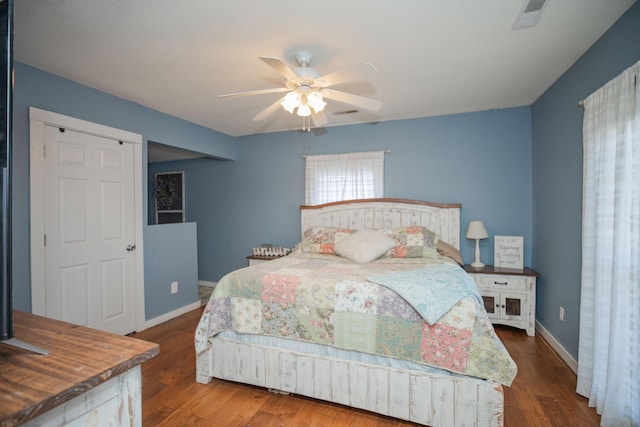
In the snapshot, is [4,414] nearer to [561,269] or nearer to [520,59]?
[520,59]

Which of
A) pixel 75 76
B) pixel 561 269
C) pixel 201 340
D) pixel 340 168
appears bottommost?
pixel 201 340

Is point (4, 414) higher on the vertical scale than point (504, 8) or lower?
lower

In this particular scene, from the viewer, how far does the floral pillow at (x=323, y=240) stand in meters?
3.52

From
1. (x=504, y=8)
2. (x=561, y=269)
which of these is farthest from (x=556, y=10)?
(x=561, y=269)

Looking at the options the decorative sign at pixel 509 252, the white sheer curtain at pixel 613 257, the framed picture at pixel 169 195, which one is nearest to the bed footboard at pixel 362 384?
the white sheer curtain at pixel 613 257

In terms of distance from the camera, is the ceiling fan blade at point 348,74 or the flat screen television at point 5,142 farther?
the ceiling fan blade at point 348,74

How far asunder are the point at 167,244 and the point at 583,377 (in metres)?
4.15

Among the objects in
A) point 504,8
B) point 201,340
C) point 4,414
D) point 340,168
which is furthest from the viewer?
point 340,168

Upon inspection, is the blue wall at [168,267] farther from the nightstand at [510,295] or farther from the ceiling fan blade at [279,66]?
the nightstand at [510,295]

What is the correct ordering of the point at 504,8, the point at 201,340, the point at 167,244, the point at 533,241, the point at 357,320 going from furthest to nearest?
the point at 167,244, the point at 533,241, the point at 201,340, the point at 357,320, the point at 504,8

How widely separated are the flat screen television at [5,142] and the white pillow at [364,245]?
258 cm

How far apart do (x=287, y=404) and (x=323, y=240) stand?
6.02 ft

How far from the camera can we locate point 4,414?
57 cm

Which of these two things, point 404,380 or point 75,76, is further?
point 75,76
